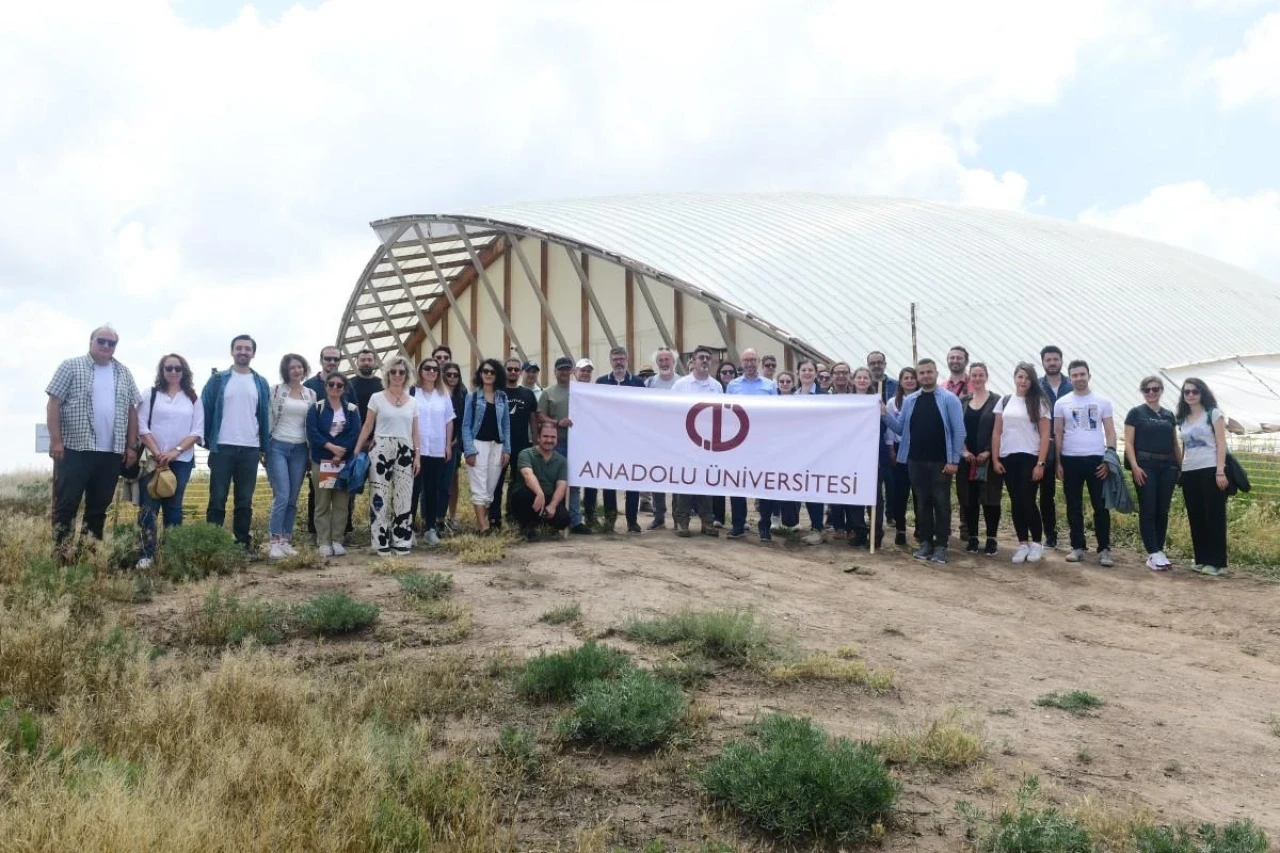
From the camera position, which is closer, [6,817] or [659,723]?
[6,817]

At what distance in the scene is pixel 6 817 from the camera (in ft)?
10.8

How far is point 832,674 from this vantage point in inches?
219

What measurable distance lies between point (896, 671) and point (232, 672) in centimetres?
363

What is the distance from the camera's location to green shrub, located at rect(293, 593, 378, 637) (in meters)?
6.23

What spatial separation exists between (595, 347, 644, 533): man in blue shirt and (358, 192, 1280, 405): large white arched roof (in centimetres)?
985

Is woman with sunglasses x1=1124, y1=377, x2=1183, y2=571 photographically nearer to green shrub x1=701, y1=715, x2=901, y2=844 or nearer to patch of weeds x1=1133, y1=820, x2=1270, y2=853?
patch of weeds x1=1133, y1=820, x2=1270, y2=853

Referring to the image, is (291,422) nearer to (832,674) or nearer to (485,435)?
(485,435)

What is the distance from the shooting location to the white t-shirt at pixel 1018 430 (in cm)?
986

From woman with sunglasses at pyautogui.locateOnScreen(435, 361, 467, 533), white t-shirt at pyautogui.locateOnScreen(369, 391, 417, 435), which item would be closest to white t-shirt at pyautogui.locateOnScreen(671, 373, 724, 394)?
woman with sunglasses at pyautogui.locateOnScreen(435, 361, 467, 533)

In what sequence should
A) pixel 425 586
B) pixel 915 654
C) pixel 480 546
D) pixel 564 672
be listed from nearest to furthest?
pixel 564 672, pixel 915 654, pixel 425 586, pixel 480 546

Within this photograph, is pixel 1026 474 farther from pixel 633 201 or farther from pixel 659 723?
pixel 633 201

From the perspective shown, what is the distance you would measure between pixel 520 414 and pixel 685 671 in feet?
16.8

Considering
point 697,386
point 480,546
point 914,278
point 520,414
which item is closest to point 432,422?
point 520,414

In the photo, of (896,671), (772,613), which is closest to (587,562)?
(772,613)
